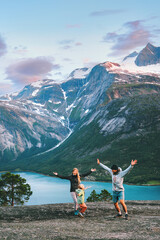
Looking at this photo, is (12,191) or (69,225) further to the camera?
(12,191)

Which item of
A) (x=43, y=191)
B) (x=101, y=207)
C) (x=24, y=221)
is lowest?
(x=43, y=191)

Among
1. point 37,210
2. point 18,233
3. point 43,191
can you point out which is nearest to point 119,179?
point 18,233

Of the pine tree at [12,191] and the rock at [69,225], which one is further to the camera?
the pine tree at [12,191]

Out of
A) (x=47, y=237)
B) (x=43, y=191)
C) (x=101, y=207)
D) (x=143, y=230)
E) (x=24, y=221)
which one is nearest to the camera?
(x=47, y=237)

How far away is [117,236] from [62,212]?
8.80 m

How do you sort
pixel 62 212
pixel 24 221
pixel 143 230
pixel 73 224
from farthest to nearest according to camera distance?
1. pixel 62 212
2. pixel 24 221
3. pixel 73 224
4. pixel 143 230

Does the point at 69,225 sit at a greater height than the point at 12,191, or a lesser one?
greater

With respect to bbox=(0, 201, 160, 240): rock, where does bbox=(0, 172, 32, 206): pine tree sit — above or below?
below

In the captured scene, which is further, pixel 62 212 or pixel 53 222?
pixel 62 212

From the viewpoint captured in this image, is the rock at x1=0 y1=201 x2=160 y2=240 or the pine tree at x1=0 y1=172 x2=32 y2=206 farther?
the pine tree at x1=0 y1=172 x2=32 y2=206

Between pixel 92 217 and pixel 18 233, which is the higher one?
pixel 18 233

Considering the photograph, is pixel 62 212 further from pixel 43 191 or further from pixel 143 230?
pixel 43 191

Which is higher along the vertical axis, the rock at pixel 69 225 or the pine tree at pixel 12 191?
the rock at pixel 69 225

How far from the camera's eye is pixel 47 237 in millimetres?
14773
